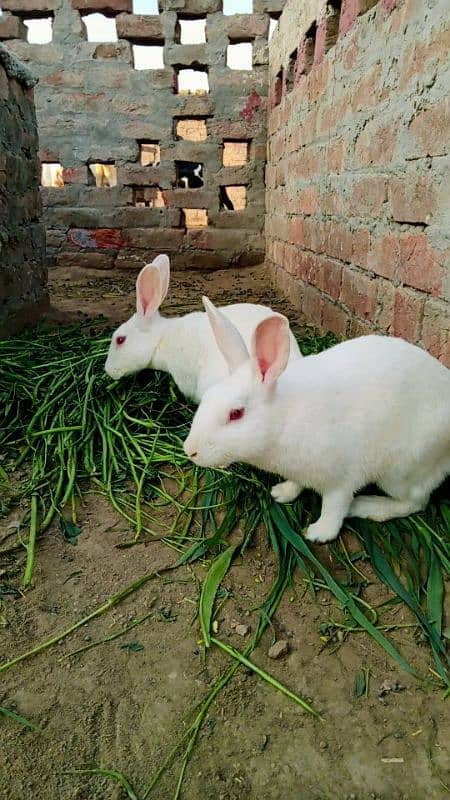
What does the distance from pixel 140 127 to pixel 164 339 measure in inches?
198

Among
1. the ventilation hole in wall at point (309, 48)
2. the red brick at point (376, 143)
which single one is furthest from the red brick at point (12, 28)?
the red brick at point (376, 143)

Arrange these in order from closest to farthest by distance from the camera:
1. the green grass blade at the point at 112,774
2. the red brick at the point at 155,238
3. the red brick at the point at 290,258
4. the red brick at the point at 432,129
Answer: the green grass blade at the point at 112,774 → the red brick at the point at 432,129 → the red brick at the point at 290,258 → the red brick at the point at 155,238

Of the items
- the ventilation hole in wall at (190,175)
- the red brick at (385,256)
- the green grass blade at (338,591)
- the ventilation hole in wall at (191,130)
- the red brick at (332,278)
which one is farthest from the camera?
the ventilation hole in wall at (191,130)

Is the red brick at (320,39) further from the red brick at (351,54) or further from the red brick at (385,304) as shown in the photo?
the red brick at (385,304)

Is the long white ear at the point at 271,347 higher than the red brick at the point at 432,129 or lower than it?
lower

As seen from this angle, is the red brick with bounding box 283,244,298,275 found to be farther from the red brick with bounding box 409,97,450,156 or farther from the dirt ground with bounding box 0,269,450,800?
the dirt ground with bounding box 0,269,450,800

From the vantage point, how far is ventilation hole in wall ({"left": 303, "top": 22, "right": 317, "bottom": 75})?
4.62 m

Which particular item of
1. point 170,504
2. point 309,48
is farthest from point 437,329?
point 309,48

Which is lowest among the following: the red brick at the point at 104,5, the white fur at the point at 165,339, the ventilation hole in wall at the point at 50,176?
the white fur at the point at 165,339

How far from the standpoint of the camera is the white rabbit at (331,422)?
70.3 inches

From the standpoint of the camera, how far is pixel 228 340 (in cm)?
190

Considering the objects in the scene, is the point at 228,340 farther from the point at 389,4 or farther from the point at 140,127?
the point at 140,127

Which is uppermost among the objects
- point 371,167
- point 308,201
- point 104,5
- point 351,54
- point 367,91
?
point 104,5

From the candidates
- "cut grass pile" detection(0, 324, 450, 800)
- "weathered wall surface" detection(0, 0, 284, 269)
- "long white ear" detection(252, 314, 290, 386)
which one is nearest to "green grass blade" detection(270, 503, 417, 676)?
"cut grass pile" detection(0, 324, 450, 800)
